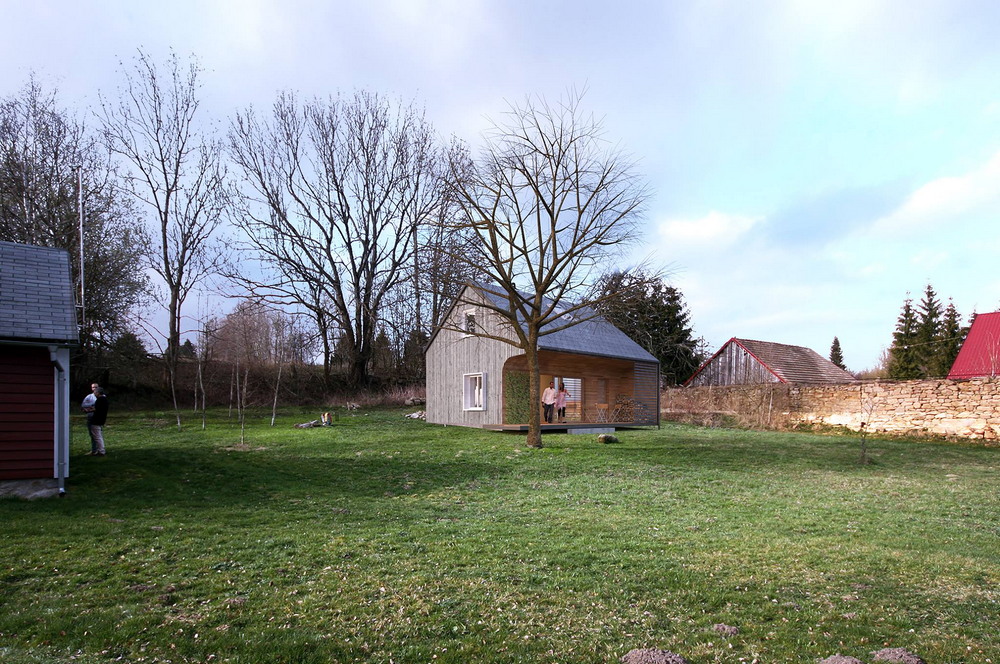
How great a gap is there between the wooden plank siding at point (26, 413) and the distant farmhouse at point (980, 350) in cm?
3095

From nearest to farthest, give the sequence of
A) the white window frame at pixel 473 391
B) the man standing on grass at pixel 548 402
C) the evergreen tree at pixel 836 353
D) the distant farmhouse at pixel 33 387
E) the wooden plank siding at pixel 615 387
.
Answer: the distant farmhouse at pixel 33 387 → the white window frame at pixel 473 391 → the man standing on grass at pixel 548 402 → the wooden plank siding at pixel 615 387 → the evergreen tree at pixel 836 353

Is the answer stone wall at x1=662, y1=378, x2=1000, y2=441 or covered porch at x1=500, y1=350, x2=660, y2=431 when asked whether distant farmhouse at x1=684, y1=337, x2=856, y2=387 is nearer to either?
stone wall at x1=662, y1=378, x2=1000, y2=441

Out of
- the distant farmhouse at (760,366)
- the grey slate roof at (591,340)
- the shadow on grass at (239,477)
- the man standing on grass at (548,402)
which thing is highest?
the grey slate roof at (591,340)

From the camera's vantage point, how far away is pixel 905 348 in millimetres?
36656

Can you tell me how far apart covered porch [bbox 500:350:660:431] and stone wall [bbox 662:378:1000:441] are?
3523mm

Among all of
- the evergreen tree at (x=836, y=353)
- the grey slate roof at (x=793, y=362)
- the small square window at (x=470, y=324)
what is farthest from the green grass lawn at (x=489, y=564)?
the evergreen tree at (x=836, y=353)

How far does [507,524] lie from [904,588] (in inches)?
173

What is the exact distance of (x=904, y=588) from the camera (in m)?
5.23

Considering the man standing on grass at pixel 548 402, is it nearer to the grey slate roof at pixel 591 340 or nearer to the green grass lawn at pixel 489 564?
the grey slate roof at pixel 591 340

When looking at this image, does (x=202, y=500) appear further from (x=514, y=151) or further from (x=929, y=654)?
Answer: (x=514, y=151)

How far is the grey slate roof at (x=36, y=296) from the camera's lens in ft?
32.5

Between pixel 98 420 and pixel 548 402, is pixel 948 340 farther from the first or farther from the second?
pixel 98 420

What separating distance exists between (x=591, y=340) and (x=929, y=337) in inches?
1024

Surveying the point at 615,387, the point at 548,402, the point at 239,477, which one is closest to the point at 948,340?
the point at 615,387
